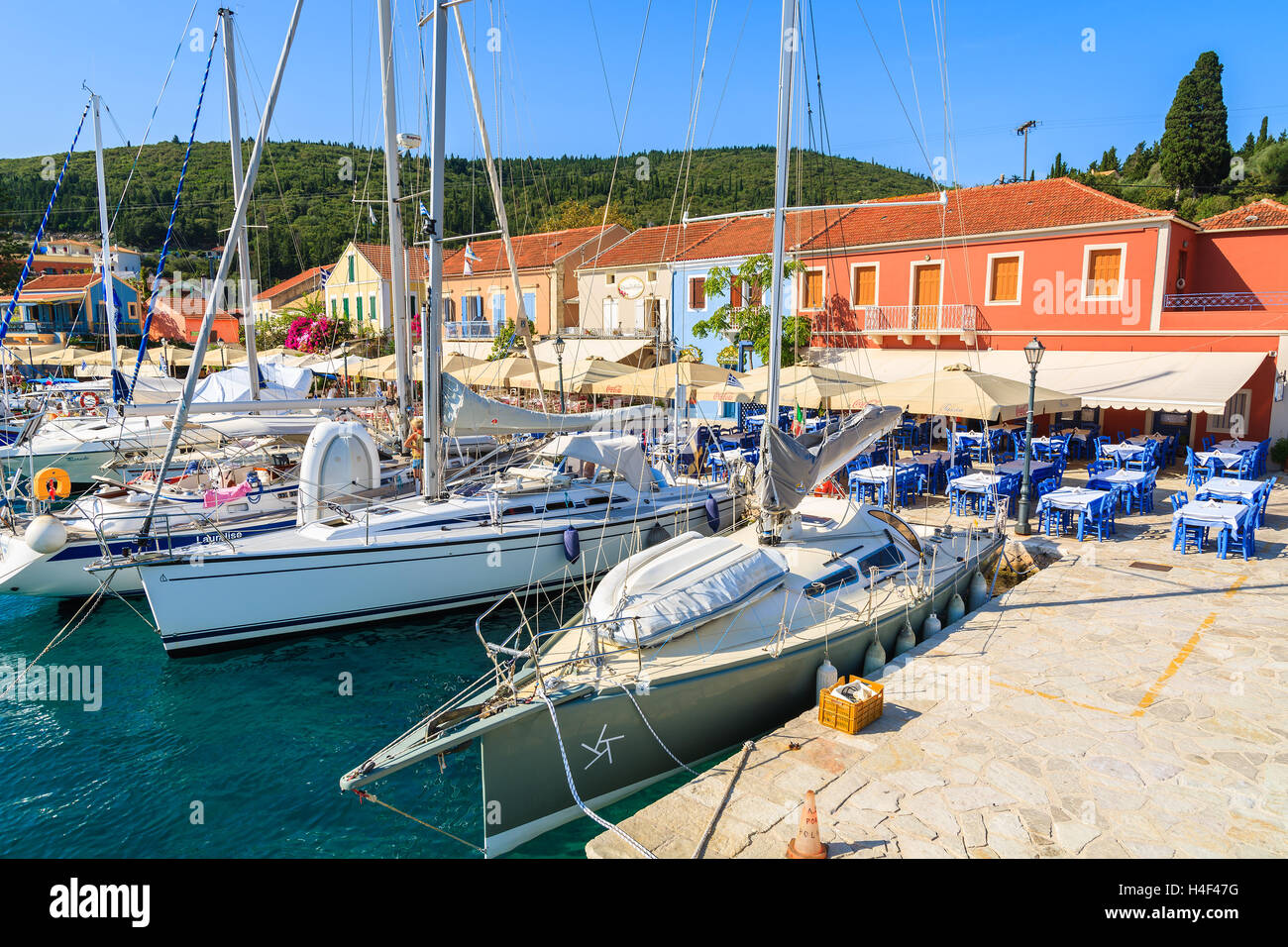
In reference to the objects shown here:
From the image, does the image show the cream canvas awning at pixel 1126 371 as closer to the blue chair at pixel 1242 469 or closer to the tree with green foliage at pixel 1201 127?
the blue chair at pixel 1242 469

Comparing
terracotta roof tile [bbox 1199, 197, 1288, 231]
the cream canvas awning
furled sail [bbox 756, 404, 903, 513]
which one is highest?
terracotta roof tile [bbox 1199, 197, 1288, 231]

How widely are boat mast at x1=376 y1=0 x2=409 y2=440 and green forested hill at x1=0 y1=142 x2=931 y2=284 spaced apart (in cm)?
3615

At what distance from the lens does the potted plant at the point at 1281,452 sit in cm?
1902

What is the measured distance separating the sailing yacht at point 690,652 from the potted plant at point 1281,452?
14611 millimetres

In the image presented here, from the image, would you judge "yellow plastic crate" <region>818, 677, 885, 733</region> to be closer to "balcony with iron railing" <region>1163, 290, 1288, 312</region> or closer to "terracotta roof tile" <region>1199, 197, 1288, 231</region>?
"balcony with iron railing" <region>1163, 290, 1288, 312</region>

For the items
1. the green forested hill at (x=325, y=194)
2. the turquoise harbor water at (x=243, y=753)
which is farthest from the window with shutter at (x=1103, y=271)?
the green forested hill at (x=325, y=194)

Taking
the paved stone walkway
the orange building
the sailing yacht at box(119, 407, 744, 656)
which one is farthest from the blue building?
the paved stone walkway

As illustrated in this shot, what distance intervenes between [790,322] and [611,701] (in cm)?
2175

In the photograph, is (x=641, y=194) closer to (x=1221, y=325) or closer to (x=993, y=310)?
(x=993, y=310)

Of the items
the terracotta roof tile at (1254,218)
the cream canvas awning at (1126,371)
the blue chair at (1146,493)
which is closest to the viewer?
the blue chair at (1146,493)

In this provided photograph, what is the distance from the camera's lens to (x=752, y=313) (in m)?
27.2

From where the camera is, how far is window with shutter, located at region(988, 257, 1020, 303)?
2300cm

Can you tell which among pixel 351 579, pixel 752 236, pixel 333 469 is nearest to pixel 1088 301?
A: pixel 752 236
